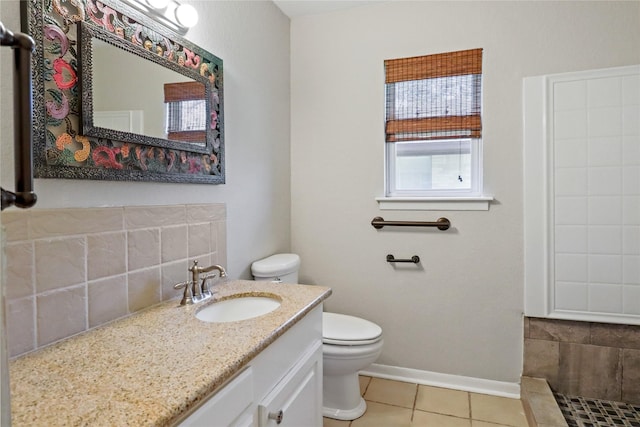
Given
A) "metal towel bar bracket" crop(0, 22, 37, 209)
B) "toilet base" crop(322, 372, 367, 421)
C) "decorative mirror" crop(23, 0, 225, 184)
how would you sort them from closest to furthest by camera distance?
"metal towel bar bracket" crop(0, 22, 37, 209) < "decorative mirror" crop(23, 0, 225, 184) < "toilet base" crop(322, 372, 367, 421)

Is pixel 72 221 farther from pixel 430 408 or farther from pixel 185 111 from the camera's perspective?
pixel 430 408

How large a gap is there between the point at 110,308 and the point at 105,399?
52 centimetres

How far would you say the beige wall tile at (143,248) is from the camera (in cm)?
123

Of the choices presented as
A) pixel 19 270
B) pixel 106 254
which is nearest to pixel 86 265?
pixel 106 254

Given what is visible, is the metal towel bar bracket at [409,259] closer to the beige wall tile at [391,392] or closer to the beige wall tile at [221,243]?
the beige wall tile at [391,392]

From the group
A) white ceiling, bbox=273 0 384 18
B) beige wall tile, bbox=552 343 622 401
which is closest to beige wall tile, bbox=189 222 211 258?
white ceiling, bbox=273 0 384 18

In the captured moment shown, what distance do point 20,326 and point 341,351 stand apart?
1310 millimetres

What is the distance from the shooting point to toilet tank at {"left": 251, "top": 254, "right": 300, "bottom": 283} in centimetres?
197

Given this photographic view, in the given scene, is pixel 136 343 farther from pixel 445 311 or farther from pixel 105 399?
pixel 445 311

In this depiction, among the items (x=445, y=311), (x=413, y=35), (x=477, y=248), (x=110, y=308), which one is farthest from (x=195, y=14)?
(x=445, y=311)

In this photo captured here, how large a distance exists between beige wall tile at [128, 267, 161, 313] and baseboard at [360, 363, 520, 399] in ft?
5.13

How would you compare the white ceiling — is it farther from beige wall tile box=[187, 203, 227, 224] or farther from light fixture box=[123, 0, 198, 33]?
beige wall tile box=[187, 203, 227, 224]

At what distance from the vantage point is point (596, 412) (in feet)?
6.06

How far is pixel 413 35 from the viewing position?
2.25 metres
